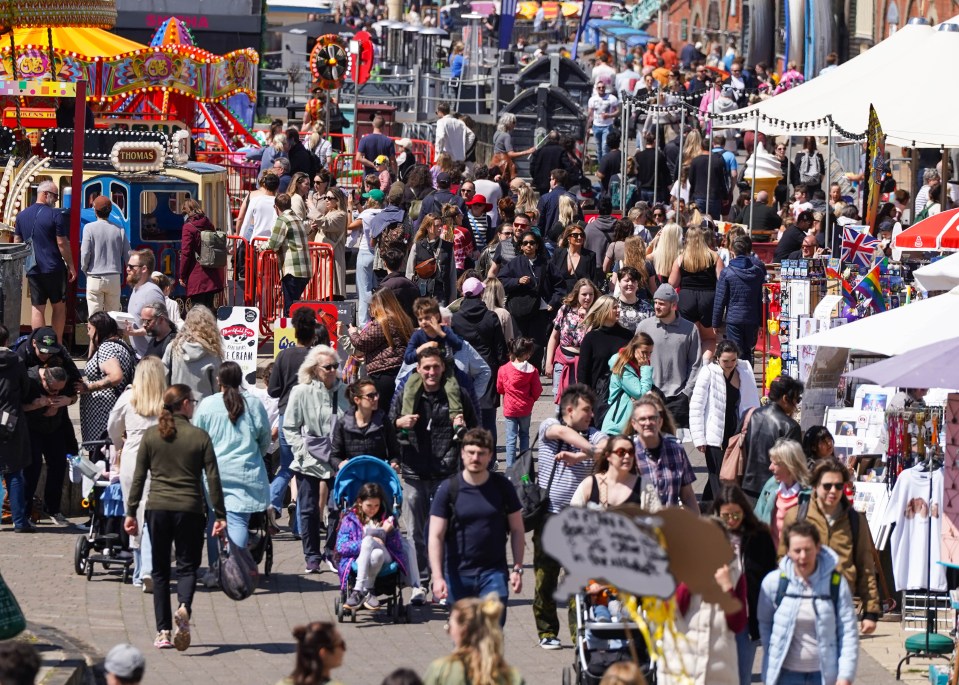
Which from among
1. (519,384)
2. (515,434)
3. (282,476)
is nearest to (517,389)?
(519,384)

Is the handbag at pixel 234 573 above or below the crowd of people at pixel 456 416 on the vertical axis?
below

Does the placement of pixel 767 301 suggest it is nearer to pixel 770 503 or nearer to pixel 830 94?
pixel 830 94

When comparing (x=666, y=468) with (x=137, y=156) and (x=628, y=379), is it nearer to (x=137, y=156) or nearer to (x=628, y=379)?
(x=628, y=379)

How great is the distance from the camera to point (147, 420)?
38.6 feet

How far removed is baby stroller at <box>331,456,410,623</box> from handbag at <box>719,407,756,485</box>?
2.28 meters

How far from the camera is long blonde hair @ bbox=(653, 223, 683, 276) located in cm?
1772

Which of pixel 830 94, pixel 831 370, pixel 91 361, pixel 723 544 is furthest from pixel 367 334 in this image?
pixel 830 94

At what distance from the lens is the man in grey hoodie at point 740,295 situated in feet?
55.8

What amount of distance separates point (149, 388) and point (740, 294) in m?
6.91

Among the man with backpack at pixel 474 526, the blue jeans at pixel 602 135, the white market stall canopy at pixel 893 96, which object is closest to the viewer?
the man with backpack at pixel 474 526

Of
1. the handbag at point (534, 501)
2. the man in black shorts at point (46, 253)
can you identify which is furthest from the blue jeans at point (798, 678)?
the man in black shorts at point (46, 253)

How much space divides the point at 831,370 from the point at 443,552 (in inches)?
218

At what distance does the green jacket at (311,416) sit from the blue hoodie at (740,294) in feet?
18.0

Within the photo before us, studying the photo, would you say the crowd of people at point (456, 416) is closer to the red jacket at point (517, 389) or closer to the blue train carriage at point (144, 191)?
the red jacket at point (517, 389)
